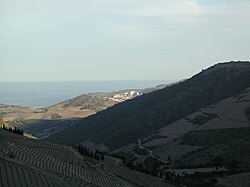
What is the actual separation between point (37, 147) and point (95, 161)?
17.9 feet

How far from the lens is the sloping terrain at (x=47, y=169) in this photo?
2069cm

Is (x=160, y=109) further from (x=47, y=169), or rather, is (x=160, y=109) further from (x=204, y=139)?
(x=47, y=169)

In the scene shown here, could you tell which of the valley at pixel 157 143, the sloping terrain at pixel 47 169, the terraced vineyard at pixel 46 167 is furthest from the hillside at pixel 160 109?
the terraced vineyard at pixel 46 167

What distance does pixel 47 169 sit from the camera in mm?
26453

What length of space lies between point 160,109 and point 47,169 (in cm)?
7577

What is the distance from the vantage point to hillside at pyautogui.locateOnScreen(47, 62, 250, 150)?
304 feet

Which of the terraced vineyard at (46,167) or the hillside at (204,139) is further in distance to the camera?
the hillside at (204,139)

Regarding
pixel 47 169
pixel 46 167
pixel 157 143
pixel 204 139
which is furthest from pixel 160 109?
pixel 47 169

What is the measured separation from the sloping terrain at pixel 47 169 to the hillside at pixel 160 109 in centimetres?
4828

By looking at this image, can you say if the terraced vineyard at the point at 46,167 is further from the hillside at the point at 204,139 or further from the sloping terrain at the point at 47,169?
the hillside at the point at 204,139

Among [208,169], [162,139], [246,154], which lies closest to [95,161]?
[208,169]

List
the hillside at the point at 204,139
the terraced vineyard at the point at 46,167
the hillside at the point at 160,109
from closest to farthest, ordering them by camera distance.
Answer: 1. the terraced vineyard at the point at 46,167
2. the hillside at the point at 204,139
3. the hillside at the point at 160,109

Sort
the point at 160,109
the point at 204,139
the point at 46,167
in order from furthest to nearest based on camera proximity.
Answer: the point at 160,109 → the point at 204,139 → the point at 46,167

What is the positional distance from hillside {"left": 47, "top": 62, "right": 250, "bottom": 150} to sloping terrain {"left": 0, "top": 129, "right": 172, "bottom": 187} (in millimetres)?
48285
